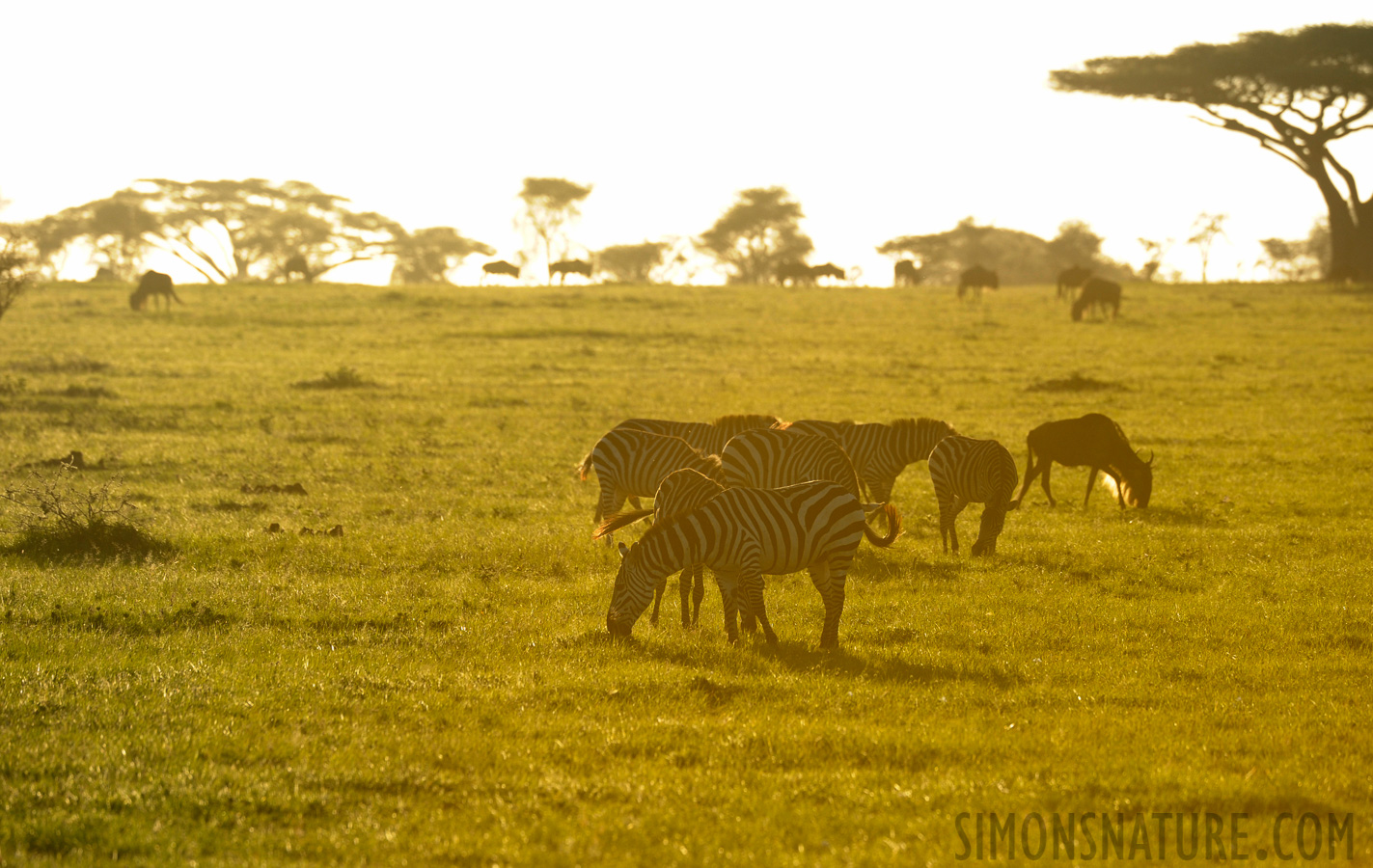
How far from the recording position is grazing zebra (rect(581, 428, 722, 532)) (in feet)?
47.7

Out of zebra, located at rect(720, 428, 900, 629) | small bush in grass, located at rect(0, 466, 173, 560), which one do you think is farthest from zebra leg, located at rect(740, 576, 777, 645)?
small bush in grass, located at rect(0, 466, 173, 560)

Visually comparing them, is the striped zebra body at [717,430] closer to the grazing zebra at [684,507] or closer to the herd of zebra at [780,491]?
the herd of zebra at [780,491]

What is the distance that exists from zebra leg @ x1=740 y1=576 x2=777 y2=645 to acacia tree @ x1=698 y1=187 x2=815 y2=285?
76.4m

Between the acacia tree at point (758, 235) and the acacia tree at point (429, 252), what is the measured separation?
18.8 metres

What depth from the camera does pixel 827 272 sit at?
259 feet

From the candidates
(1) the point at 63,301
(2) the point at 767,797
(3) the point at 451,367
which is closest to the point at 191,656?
(2) the point at 767,797

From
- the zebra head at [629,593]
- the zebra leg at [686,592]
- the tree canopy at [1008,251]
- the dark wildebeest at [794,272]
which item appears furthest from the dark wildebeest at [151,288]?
the tree canopy at [1008,251]

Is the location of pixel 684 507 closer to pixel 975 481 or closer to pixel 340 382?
pixel 975 481

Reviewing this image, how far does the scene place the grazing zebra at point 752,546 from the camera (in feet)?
32.5

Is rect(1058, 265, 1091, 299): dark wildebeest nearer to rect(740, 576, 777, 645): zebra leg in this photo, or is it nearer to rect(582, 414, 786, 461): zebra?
rect(582, 414, 786, 461): zebra

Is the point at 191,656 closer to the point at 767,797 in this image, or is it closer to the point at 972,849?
the point at 767,797

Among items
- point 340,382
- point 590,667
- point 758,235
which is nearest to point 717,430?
point 590,667

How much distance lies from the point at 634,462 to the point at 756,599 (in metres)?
5.13

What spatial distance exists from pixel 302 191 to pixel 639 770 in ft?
267
